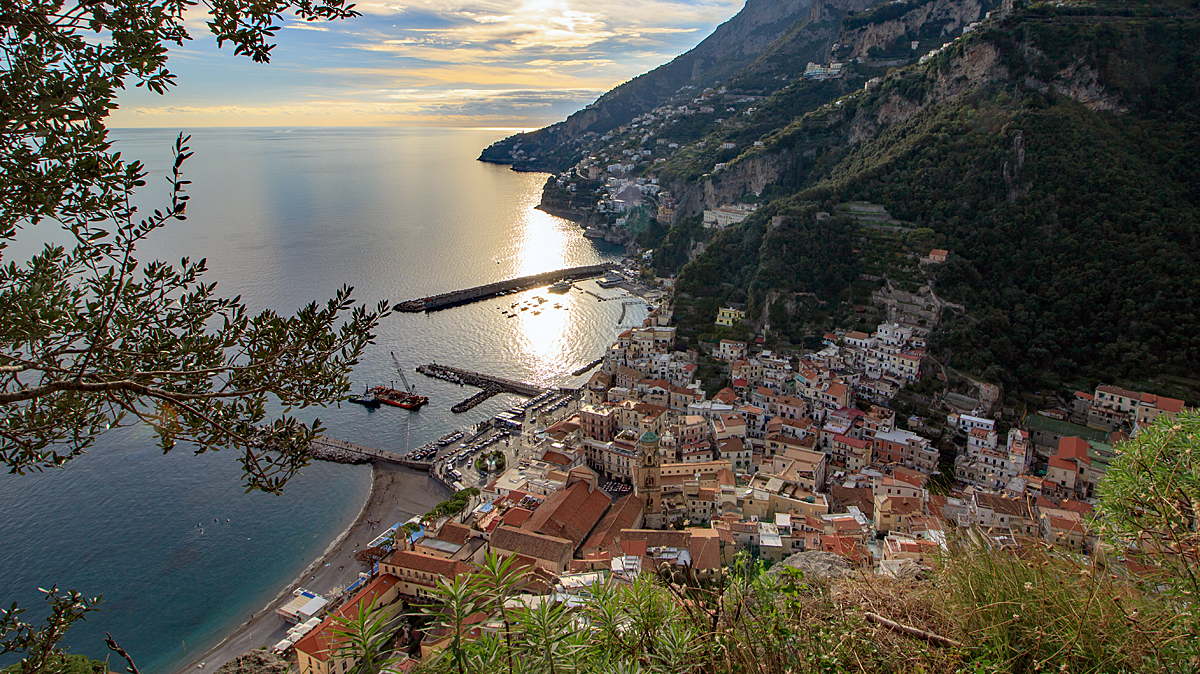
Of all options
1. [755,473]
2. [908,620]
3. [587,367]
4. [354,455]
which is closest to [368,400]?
[354,455]

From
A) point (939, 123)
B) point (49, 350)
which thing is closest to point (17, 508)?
point (49, 350)

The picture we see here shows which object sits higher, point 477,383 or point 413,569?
point 413,569

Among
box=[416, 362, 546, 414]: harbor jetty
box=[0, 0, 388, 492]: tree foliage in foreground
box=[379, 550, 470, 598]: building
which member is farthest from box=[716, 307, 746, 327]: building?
box=[0, 0, 388, 492]: tree foliage in foreground

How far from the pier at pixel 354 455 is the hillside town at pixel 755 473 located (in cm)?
279

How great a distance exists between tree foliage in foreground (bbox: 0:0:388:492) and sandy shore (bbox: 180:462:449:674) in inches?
464

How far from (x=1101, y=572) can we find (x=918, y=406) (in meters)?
→ 18.3

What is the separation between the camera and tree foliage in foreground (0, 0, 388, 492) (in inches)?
93.2

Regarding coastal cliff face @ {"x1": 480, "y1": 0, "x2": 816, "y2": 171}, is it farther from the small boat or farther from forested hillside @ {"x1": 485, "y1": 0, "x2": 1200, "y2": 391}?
the small boat

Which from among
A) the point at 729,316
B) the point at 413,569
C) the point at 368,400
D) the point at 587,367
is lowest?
the point at 368,400

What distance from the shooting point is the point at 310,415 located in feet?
72.0

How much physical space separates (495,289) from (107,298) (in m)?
34.5

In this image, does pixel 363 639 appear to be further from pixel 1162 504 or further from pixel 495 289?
pixel 495 289

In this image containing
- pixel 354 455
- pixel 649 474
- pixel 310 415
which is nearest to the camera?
pixel 649 474

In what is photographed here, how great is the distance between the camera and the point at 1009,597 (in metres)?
2.41
